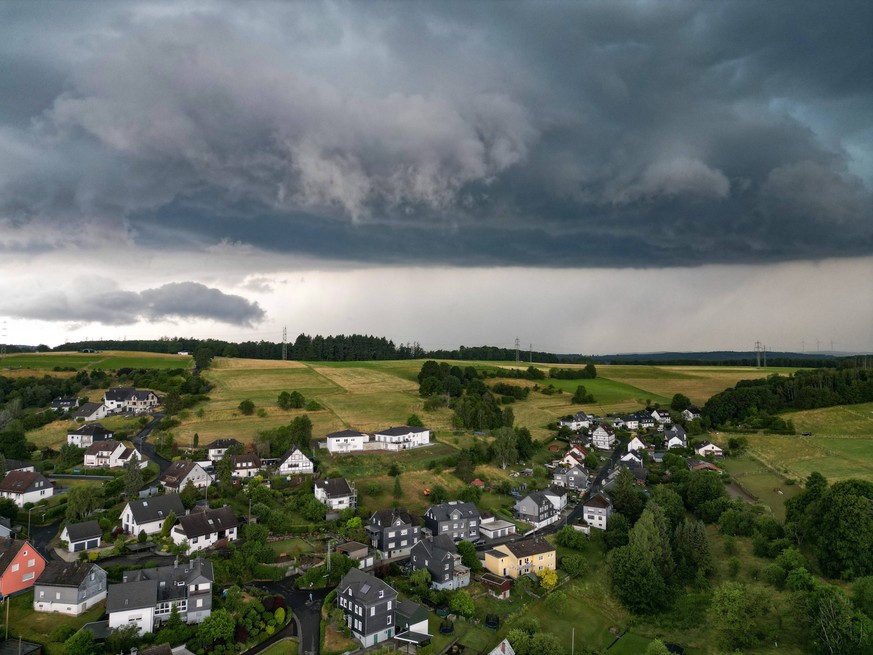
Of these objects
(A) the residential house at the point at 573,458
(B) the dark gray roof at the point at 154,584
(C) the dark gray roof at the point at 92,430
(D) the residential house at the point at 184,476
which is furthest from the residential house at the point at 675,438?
(C) the dark gray roof at the point at 92,430

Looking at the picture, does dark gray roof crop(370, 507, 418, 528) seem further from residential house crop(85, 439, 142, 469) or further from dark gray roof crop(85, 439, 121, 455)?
dark gray roof crop(85, 439, 121, 455)

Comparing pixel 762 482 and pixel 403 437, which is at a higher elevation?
pixel 403 437

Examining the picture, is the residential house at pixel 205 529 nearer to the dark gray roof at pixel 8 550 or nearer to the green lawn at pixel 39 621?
the green lawn at pixel 39 621

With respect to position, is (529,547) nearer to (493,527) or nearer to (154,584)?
(493,527)

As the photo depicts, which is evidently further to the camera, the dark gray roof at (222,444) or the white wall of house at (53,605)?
the dark gray roof at (222,444)

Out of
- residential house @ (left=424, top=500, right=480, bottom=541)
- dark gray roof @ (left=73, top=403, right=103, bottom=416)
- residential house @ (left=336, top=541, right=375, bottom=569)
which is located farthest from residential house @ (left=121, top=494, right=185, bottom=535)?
dark gray roof @ (left=73, top=403, right=103, bottom=416)

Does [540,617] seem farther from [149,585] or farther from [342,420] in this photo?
[342,420]

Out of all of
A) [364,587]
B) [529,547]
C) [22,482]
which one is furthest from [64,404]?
[529,547]
